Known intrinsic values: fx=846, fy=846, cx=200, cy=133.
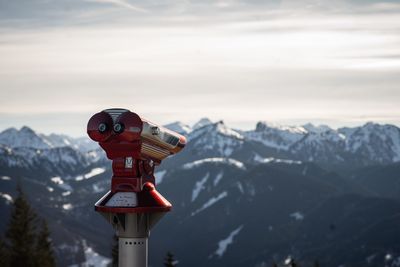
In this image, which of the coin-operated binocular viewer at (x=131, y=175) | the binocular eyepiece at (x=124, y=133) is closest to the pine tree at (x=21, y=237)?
the coin-operated binocular viewer at (x=131, y=175)

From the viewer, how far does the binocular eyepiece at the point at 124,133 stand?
18969mm

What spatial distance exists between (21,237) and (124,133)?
59.8 meters

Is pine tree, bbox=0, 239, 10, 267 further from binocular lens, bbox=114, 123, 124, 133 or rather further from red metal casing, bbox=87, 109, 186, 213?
binocular lens, bbox=114, 123, 124, 133

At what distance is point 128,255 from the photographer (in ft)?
65.0

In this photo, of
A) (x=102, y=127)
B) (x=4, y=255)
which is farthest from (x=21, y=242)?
(x=102, y=127)

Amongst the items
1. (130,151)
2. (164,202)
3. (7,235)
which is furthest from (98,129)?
(7,235)

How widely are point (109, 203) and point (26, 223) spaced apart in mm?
60326

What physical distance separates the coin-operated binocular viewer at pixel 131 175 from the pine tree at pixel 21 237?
55.6m

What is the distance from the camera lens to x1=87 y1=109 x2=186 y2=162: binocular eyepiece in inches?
747

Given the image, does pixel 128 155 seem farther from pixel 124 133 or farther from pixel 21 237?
pixel 21 237

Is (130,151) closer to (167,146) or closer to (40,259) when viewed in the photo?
(167,146)

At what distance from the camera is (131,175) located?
64.6ft

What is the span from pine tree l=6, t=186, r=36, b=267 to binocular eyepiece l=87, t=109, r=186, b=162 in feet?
185

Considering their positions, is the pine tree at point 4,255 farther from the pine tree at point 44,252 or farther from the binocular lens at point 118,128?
the binocular lens at point 118,128
